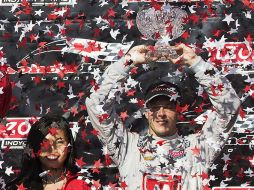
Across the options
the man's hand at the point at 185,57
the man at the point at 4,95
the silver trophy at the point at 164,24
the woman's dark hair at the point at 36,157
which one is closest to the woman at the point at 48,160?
the woman's dark hair at the point at 36,157

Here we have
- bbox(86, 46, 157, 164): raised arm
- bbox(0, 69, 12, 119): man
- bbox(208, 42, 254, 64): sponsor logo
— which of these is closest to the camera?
bbox(86, 46, 157, 164): raised arm

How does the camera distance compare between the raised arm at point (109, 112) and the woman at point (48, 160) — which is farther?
the raised arm at point (109, 112)

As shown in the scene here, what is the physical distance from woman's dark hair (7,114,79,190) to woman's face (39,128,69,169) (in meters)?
0.03

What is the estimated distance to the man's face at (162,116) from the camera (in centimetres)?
369

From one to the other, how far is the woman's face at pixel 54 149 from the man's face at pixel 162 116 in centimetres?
63

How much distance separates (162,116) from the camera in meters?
3.70

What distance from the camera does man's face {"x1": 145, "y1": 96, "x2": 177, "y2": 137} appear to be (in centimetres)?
369

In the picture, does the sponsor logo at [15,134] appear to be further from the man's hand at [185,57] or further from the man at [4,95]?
the man's hand at [185,57]

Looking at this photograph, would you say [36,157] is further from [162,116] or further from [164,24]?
[164,24]

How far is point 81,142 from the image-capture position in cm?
456

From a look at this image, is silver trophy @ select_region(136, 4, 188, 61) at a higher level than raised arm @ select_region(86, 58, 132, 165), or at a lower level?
higher

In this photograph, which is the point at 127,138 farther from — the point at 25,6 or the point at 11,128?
the point at 25,6

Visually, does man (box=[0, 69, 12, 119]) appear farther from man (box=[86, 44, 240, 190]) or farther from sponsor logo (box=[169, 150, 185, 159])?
sponsor logo (box=[169, 150, 185, 159])

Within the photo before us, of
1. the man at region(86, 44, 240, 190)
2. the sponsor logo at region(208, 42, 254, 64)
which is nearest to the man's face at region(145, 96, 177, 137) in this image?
the man at region(86, 44, 240, 190)
